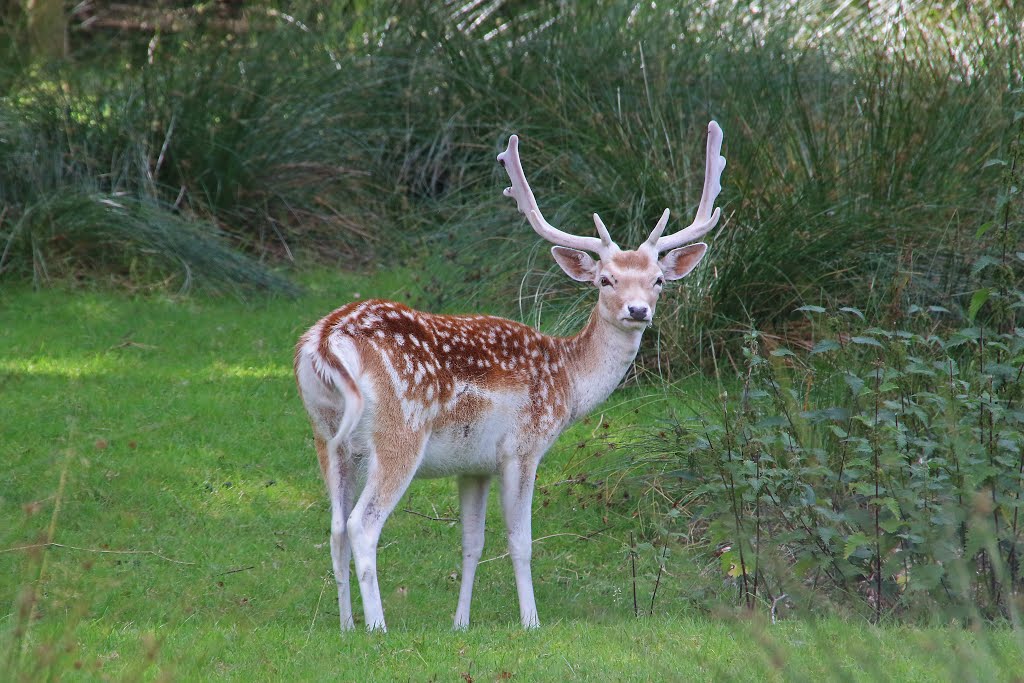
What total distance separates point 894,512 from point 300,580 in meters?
2.47

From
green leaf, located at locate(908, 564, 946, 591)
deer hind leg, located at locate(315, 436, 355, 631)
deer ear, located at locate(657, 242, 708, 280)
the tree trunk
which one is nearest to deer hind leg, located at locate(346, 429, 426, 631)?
deer hind leg, located at locate(315, 436, 355, 631)

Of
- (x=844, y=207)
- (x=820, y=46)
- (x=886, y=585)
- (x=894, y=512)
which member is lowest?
(x=886, y=585)

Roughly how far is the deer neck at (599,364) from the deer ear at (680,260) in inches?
14.5

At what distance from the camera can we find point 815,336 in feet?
23.9

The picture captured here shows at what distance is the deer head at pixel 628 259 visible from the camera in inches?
207

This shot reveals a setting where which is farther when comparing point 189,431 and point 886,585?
point 189,431

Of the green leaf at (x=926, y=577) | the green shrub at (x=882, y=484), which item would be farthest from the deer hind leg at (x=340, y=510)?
the green leaf at (x=926, y=577)

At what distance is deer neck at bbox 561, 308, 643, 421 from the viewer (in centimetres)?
541

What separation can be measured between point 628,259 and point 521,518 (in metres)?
1.15

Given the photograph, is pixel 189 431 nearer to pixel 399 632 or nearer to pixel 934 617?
pixel 399 632

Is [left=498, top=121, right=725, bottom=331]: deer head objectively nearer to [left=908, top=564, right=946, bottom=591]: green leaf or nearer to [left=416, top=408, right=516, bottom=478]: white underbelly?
[left=416, top=408, right=516, bottom=478]: white underbelly

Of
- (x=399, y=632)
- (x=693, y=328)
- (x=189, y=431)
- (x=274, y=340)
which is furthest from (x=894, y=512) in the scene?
(x=274, y=340)

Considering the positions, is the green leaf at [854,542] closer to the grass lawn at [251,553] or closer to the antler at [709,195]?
the grass lawn at [251,553]

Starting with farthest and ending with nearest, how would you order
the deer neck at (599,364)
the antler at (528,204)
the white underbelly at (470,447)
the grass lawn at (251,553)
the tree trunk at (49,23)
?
the tree trunk at (49,23)
the antler at (528,204)
the deer neck at (599,364)
the white underbelly at (470,447)
the grass lawn at (251,553)
